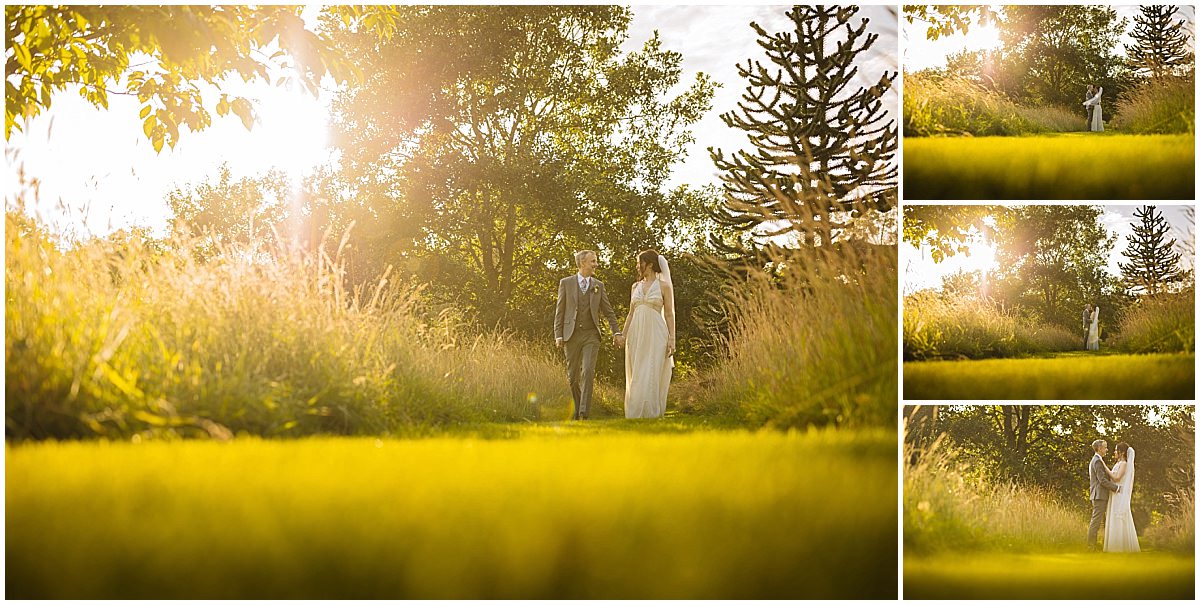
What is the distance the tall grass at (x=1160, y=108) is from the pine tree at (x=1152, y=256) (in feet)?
1.03

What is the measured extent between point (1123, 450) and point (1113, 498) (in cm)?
21

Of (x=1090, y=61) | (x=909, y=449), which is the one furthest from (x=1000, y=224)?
(x=909, y=449)

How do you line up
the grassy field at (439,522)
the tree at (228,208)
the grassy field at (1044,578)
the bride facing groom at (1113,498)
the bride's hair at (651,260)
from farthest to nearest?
the bride's hair at (651,260)
the tree at (228,208)
the bride facing groom at (1113,498)
the grassy field at (1044,578)
the grassy field at (439,522)

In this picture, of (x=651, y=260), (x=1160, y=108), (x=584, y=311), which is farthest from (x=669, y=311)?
(x=1160, y=108)

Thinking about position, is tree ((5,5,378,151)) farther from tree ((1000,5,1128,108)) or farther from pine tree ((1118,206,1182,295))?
pine tree ((1118,206,1182,295))

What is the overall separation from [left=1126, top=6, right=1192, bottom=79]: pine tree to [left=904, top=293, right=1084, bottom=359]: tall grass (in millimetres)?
1091

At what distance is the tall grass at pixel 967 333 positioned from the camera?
2654 millimetres

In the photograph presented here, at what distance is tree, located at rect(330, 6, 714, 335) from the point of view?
5.11 m

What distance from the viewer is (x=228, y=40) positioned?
126 inches

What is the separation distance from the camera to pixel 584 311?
4.40 metres

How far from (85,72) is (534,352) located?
302 cm

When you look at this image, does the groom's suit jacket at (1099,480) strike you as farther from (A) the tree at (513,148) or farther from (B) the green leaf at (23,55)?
(B) the green leaf at (23,55)

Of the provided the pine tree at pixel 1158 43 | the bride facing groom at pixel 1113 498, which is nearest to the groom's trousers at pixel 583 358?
the bride facing groom at pixel 1113 498

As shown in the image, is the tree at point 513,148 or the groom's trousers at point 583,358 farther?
the tree at point 513,148
